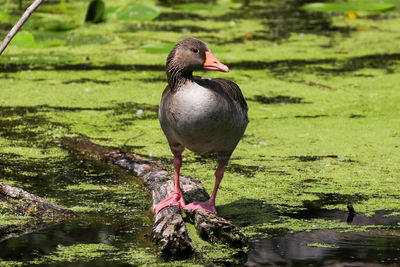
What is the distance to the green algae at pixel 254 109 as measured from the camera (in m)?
4.61

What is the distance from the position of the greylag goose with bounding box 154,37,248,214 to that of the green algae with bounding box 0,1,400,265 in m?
0.46

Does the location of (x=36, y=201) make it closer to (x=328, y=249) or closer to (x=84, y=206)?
(x=84, y=206)

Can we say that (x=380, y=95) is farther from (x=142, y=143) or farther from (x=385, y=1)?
(x=385, y=1)

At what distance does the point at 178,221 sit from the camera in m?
3.59

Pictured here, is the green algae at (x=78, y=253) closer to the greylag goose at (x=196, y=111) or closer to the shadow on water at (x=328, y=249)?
Result: the greylag goose at (x=196, y=111)

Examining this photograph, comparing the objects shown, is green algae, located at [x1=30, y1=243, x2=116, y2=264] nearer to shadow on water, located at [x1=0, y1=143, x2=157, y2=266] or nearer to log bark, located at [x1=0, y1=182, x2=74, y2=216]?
shadow on water, located at [x1=0, y1=143, x2=157, y2=266]

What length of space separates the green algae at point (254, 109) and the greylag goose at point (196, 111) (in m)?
0.46

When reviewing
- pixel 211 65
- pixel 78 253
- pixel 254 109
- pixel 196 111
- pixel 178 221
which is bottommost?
pixel 254 109

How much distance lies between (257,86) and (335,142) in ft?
6.04

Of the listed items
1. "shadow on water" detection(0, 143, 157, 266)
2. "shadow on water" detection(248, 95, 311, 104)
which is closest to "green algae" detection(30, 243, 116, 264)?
"shadow on water" detection(0, 143, 157, 266)

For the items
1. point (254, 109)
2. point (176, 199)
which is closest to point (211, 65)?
point (176, 199)

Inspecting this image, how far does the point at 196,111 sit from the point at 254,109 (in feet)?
9.94

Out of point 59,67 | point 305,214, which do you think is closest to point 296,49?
point 59,67

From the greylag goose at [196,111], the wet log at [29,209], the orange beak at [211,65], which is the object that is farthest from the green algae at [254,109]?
the orange beak at [211,65]
